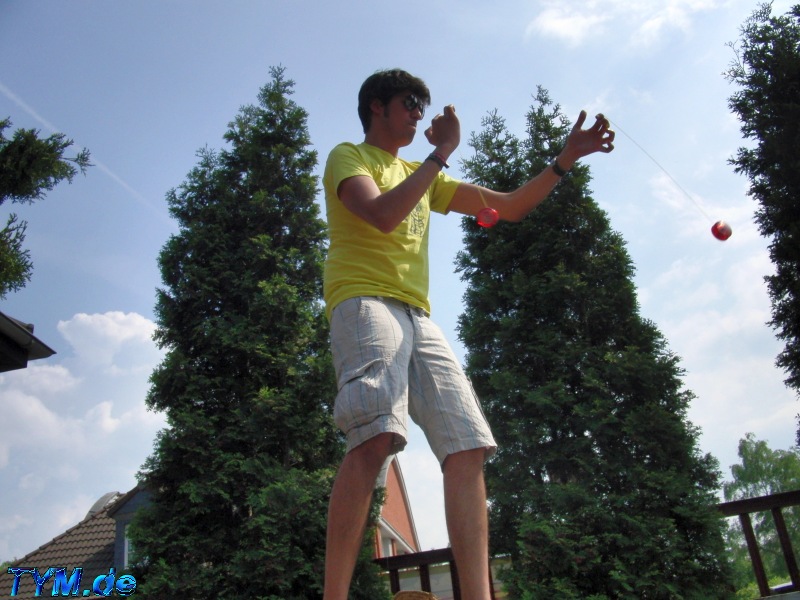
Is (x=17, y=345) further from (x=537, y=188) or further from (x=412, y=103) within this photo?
(x=537, y=188)

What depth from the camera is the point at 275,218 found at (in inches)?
302

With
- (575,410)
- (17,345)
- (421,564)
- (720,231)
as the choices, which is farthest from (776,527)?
(17,345)

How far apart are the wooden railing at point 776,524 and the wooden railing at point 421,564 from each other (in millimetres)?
2449

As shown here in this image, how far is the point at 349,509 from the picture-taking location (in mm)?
1704

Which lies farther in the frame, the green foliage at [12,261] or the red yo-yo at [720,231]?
the green foliage at [12,261]

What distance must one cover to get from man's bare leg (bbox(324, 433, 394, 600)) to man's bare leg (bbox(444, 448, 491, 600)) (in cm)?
21

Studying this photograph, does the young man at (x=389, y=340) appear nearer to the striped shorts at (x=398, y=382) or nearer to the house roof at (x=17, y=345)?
the striped shorts at (x=398, y=382)

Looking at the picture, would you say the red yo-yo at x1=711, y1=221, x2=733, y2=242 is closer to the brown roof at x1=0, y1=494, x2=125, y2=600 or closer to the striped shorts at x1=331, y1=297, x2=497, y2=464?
the striped shorts at x1=331, y1=297, x2=497, y2=464

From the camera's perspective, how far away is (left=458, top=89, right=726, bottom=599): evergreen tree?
15.4ft

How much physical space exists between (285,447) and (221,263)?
2.24m

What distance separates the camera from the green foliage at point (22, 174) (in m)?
6.11

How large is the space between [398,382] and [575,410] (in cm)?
376

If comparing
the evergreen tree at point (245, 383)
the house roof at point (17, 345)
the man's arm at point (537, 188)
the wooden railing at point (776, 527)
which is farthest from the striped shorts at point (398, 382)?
the evergreen tree at point (245, 383)

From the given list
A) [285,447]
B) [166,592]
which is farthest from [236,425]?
[166,592]
